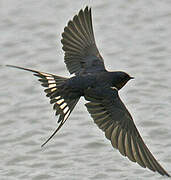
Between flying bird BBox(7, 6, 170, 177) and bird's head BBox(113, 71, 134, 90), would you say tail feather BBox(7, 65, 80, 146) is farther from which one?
bird's head BBox(113, 71, 134, 90)

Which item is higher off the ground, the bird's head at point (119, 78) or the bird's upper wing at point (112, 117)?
the bird's head at point (119, 78)

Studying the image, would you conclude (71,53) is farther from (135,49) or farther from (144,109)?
(135,49)

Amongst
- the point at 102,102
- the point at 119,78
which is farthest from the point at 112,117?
the point at 119,78

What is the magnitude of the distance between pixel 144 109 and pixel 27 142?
2.95ft

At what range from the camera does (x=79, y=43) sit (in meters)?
5.58

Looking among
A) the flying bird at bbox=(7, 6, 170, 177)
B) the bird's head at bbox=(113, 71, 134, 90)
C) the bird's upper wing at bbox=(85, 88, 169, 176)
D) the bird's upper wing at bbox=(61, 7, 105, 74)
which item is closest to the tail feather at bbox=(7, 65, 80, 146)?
the flying bird at bbox=(7, 6, 170, 177)

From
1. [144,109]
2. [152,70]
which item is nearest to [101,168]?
[144,109]

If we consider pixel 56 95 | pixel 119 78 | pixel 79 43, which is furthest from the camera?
pixel 79 43

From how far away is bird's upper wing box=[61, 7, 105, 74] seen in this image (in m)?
5.48

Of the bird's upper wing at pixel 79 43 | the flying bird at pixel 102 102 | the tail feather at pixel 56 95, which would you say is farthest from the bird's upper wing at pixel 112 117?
the bird's upper wing at pixel 79 43

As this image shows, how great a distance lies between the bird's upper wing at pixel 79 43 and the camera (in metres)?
5.48

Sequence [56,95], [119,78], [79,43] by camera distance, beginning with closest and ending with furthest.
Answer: [56,95] < [119,78] < [79,43]

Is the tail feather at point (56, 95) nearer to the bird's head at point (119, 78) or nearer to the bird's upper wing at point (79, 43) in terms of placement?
the bird's head at point (119, 78)

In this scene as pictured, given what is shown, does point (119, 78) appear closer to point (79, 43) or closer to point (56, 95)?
point (56, 95)
